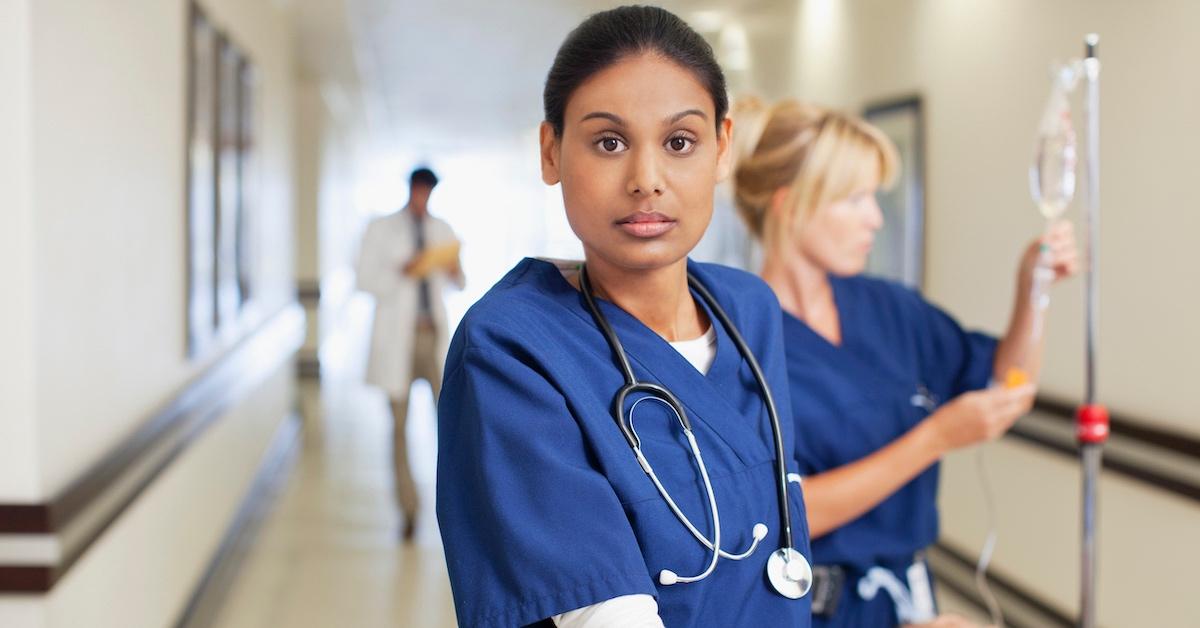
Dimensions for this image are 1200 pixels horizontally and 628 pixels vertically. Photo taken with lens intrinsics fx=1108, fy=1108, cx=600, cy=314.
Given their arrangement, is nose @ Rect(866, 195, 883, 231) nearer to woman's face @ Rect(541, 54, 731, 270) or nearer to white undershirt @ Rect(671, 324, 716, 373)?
white undershirt @ Rect(671, 324, 716, 373)

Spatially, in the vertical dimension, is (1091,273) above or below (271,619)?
above

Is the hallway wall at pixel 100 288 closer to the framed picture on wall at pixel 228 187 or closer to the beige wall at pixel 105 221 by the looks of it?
the beige wall at pixel 105 221

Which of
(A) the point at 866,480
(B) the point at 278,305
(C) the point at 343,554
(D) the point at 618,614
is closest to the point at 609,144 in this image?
(D) the point at 618,614

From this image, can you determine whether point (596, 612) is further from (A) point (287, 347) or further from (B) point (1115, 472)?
(A) point (287, 347)

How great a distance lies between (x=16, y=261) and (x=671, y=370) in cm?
152

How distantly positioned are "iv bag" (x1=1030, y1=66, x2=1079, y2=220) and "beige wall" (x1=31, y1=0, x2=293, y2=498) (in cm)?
181

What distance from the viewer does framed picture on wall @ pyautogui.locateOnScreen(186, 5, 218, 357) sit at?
3818 millimetres

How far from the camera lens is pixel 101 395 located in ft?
8.85

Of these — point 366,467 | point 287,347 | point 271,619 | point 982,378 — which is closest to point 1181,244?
point 982,378

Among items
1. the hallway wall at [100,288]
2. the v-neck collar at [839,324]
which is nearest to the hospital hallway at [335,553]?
the hallway wall at [100,288]

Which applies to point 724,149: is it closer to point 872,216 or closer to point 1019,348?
point 872,216

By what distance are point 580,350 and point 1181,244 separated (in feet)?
7.39

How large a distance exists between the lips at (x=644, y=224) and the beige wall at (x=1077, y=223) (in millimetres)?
2170

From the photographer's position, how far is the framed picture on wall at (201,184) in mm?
3818
